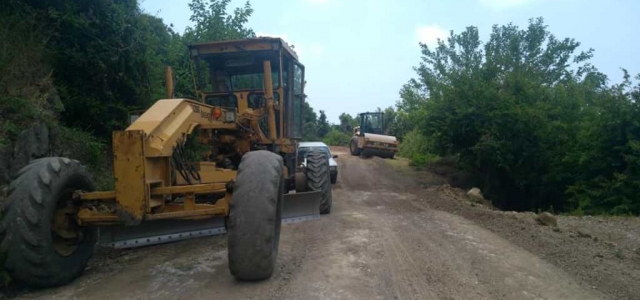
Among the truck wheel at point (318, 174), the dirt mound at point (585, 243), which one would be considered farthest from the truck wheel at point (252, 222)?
the truck wheel at point (318, 174)

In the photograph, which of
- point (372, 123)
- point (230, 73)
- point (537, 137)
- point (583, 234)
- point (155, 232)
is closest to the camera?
point (155, 232)

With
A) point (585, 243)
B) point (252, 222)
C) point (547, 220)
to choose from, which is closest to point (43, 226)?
point (252, 222)

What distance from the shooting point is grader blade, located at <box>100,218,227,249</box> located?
5621 mm

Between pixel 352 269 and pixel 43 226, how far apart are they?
11.0 feet

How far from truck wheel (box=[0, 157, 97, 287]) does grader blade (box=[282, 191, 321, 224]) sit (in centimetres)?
245

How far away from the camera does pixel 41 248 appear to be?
5133mm

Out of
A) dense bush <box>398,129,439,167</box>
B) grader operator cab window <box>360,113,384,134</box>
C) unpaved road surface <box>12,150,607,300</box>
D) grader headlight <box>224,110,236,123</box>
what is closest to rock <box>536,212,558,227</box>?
unpaved road surface <box>12,150,607,300</box>

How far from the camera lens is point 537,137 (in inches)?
659

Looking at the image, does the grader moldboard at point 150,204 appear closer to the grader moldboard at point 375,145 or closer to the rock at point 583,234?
the rock at point 583,234

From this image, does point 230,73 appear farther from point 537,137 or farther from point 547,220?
point 537,137

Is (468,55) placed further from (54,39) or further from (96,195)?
(96,195)

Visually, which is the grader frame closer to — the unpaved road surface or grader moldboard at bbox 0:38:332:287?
grader moldboard at bbox 0:38:332:287

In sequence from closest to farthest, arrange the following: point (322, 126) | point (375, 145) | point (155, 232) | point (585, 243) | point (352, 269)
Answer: point (155, 232) → point (352, 269) → point (585, 243) → point (375, 145) → point (322, 126)

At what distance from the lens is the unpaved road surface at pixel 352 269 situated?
17.1 ft
